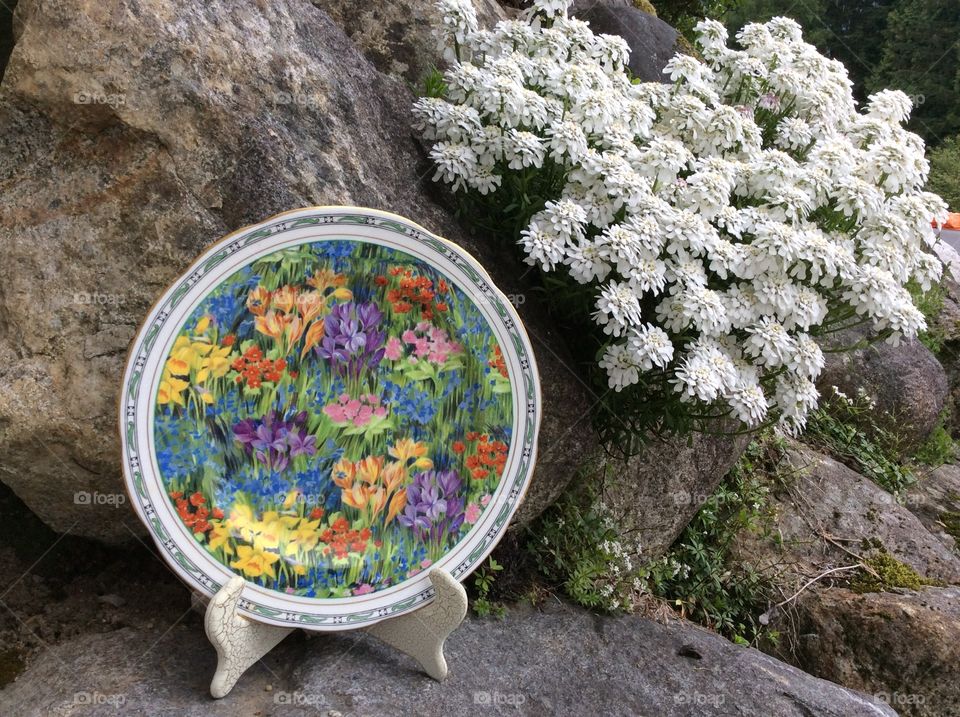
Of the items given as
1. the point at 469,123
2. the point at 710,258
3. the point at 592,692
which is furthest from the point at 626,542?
the point at 469,123

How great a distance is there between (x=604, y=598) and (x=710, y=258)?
1109 mm

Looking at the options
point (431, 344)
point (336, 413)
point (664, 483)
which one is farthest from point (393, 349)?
point (664, 483)

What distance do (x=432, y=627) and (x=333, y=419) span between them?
583mm

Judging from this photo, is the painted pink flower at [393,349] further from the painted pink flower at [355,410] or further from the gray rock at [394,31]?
the gray rock at [394,31]

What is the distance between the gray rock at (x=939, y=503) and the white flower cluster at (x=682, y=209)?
5.51 feet

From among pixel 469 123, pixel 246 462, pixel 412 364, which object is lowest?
pixel 246 462

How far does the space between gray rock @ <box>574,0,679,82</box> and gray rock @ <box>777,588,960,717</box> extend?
8.39ft

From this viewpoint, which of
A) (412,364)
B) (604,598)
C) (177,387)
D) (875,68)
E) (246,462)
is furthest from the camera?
(875,68)

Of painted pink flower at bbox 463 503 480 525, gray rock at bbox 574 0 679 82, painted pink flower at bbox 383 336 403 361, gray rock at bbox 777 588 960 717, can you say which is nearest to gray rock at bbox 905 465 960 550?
gray rock at bbox 777 588 960 717

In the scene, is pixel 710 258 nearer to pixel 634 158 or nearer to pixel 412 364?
pixel 634 158

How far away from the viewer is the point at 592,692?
232cm

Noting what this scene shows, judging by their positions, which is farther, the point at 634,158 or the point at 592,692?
the point at 634,158

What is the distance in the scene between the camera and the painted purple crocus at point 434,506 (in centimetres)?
220

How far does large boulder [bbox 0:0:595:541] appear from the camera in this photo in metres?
2.10
